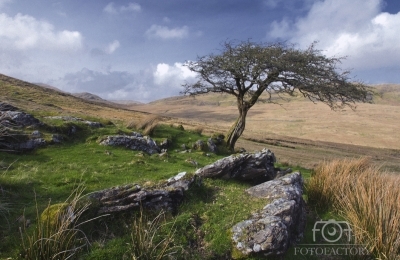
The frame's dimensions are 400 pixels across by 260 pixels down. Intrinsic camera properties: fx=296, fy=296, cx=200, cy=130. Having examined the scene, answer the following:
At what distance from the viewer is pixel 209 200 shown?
27.2 feet

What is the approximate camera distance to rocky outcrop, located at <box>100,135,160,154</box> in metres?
16.3

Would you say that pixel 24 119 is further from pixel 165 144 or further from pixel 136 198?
pixel 136 198

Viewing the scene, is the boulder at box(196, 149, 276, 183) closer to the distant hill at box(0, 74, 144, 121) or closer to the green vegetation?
the green vegetation

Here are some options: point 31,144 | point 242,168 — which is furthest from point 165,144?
point 242,168

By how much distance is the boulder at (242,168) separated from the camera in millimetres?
10156

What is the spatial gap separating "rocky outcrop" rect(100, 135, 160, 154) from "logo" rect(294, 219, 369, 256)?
10.9 m

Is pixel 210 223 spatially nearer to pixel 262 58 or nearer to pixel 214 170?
pixel 214 170

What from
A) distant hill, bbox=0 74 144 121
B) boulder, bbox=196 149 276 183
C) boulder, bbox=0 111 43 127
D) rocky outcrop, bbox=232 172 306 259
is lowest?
rocky outcrop, bbox=232 172 306 259

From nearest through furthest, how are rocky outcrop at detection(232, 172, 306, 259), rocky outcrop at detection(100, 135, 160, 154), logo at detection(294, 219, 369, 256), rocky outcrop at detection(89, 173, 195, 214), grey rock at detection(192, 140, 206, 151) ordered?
rocky outcrop at detection(232, 172, 306, 259) < logo at detection(294, 219, 369, 256) < rocky outcrop at detection(89, 173, 195, 214) < rocky outcrop at detection(100, 135, 160, 154) < grey rock at detection(192, 140, 206, 151)

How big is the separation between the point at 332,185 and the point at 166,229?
540cm

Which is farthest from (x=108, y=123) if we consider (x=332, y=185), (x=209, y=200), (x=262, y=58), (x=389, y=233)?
(x=389, y=233)

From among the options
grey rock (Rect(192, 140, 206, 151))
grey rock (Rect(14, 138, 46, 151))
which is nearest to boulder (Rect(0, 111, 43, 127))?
grey rock (Rect(14, 138, 46, 151))

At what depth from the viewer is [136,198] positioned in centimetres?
725

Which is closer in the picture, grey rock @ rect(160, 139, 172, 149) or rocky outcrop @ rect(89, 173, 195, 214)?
rocky outcrop @ rect(89, 173, 195, 214)
